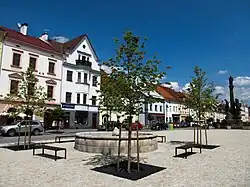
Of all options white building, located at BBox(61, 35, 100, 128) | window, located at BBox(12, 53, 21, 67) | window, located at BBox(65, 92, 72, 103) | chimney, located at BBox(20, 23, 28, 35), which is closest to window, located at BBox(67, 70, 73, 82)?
white building, located at BBox(61, 35, 100, 128)

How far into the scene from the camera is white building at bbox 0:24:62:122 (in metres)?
27.3

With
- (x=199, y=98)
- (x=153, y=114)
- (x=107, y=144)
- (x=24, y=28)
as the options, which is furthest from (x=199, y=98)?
(x=153, y=114)

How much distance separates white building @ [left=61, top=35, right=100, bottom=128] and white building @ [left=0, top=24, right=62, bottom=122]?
1570mm

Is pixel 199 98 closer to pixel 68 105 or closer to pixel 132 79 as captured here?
pixel 132 79

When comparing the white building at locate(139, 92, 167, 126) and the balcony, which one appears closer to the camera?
the balcony

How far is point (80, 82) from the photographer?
121 feet

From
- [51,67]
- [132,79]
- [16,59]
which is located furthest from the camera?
[51,67]

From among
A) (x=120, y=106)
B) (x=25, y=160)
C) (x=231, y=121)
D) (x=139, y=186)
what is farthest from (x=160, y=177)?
(x=231, y=121)

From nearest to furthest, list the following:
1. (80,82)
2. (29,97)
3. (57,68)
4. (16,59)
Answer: (29,97) → (16,59) → (57,68) → (80,82)

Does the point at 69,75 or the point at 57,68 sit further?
the point at 69,75

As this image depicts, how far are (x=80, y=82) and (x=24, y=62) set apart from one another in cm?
968

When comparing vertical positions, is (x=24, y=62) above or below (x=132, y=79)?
above

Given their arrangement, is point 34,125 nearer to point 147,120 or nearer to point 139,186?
point 139,186

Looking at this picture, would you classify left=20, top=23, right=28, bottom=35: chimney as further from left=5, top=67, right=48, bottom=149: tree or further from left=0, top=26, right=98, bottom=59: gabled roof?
left=5, top=67, right=48, bottom=149: tree
